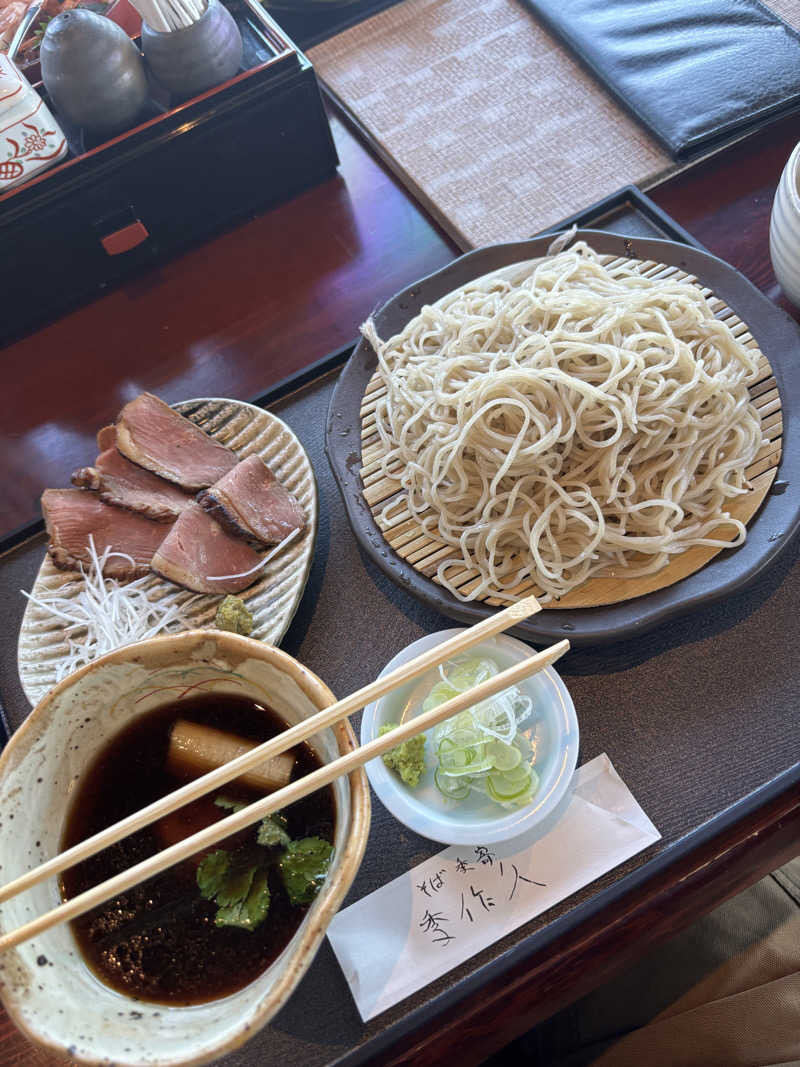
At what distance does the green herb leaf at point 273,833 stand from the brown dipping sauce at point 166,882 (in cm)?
2

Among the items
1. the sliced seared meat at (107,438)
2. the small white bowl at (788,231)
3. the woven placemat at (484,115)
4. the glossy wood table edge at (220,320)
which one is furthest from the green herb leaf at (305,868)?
the woven placemat at (484,115)

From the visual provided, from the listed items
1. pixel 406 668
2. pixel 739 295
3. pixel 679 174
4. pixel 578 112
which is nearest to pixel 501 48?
pixel 578 112

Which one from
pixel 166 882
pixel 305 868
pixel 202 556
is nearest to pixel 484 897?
pixel 305 868

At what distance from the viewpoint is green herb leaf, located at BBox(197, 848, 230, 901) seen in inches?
44.9

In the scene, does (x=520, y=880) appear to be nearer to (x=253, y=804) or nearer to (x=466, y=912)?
(x=466, y=912)

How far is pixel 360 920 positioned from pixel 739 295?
57.7 inches

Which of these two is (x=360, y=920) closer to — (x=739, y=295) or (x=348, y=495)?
(x=348, y=495)

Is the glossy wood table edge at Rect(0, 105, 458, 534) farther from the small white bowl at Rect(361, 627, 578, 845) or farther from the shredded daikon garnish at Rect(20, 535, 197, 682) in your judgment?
the small white bowl at Rect(361, 627, 578, 845)

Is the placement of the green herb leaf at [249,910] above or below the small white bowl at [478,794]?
above

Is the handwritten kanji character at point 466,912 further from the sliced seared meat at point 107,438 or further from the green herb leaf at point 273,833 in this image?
the sliced seared meat at point 107,438

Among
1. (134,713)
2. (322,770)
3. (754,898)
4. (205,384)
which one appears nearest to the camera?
(322,770)

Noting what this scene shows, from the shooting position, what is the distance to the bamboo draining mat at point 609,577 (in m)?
1.47

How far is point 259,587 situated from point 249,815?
73 centimetres

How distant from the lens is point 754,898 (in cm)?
165
